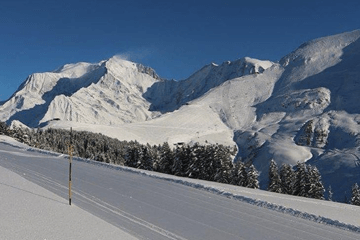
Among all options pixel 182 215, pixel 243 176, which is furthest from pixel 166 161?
pixel 182 215

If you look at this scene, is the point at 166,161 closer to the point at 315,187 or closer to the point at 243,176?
the point at 243,176

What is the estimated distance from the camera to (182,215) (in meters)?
15.7

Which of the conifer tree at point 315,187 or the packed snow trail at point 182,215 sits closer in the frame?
the packed snow trail at point 182,215

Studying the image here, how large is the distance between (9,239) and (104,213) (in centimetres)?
591

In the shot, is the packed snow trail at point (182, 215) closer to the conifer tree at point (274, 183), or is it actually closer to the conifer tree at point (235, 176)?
the conifer tree at point (235, 176)

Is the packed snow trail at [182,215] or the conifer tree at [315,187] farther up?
the packed snow trail at [182,215]

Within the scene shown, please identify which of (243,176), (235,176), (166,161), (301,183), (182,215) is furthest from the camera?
(166,161)

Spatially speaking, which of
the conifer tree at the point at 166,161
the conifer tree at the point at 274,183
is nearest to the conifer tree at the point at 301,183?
the conifer tree at the point at 274,183

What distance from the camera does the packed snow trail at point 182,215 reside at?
1326cm

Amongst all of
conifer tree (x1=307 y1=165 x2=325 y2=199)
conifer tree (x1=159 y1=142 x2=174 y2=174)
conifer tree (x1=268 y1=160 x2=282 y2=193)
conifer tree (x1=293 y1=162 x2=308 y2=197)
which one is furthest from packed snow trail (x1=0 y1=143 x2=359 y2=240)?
conifer tree (x1=159 y1=142 x2=174 y2=174)

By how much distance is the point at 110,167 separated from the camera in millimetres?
35906

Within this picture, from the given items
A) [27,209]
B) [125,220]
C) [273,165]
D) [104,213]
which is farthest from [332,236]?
[273,165]

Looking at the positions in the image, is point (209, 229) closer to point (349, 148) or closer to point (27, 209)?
point (27, 209)

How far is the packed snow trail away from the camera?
13.3 metres
